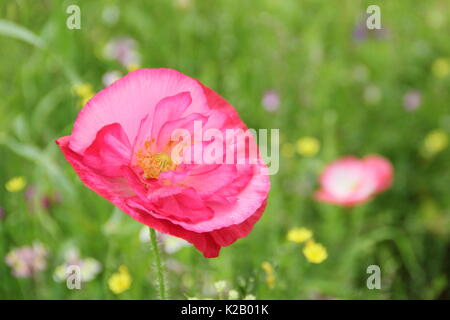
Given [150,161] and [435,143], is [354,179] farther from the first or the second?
[150,161]

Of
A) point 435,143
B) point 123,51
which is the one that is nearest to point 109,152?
point 123,51

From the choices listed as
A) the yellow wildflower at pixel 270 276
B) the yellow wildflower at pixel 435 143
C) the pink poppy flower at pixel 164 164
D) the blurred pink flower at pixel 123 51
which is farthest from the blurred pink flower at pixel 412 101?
the pink poppy flower at pixel 164 164

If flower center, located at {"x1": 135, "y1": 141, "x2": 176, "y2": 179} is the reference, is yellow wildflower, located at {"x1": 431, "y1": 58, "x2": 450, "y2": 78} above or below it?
above

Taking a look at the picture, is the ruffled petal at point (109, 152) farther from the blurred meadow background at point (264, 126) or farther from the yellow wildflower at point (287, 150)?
the yellow wildflower at point (287, 150)

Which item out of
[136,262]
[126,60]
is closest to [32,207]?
[136,262]

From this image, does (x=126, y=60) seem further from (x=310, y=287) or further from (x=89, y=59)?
(x=310, y=287)

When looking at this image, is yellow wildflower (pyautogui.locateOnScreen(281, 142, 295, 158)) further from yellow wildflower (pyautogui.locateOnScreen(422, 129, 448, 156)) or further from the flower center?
the flower center

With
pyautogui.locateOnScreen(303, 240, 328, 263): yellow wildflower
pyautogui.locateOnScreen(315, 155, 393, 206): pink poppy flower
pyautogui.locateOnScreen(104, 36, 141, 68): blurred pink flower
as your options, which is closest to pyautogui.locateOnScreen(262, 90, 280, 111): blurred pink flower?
pyautogui.locateOnScreen(315, 155, 393, 206): pink poppy flower
